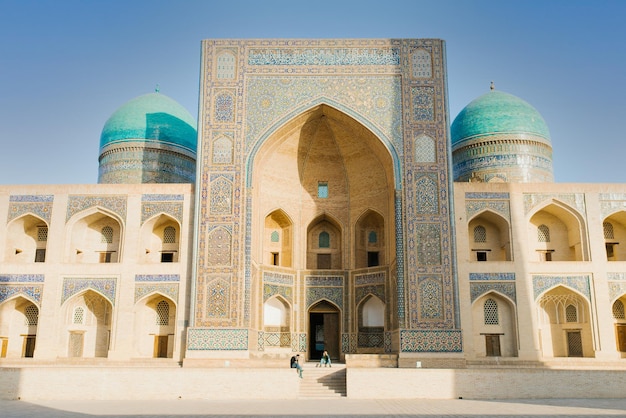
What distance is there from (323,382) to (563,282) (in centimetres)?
543

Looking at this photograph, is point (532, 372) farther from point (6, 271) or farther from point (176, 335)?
point (6, 271)

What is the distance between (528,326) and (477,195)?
8.97ft

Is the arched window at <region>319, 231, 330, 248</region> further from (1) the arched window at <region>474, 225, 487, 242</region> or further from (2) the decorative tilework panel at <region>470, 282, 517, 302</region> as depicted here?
(2) the decorative tilework panel at <region>470, 282, 517, 302</region>

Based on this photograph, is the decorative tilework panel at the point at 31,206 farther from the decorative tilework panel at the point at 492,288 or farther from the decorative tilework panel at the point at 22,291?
the decorative tilework panel at the point at 492,288

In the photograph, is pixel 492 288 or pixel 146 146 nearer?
pixel 492 288

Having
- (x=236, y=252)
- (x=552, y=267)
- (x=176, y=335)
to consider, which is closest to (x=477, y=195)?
(x=552, y=267)

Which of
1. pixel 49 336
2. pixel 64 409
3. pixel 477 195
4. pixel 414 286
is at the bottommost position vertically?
pixel 64 409

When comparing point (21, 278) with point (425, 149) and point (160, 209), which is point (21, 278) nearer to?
point (160, 209)

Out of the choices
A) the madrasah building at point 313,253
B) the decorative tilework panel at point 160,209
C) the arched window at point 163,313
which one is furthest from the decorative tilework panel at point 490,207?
the arched window at point 163,313

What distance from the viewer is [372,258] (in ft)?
47.7

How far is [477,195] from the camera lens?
13.1 meters

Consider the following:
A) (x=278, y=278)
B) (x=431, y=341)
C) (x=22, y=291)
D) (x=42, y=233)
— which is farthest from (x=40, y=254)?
(x=431, y=341)

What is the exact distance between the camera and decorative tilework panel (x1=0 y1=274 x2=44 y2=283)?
12789 mm

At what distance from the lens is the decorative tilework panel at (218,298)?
12016 millimetres
